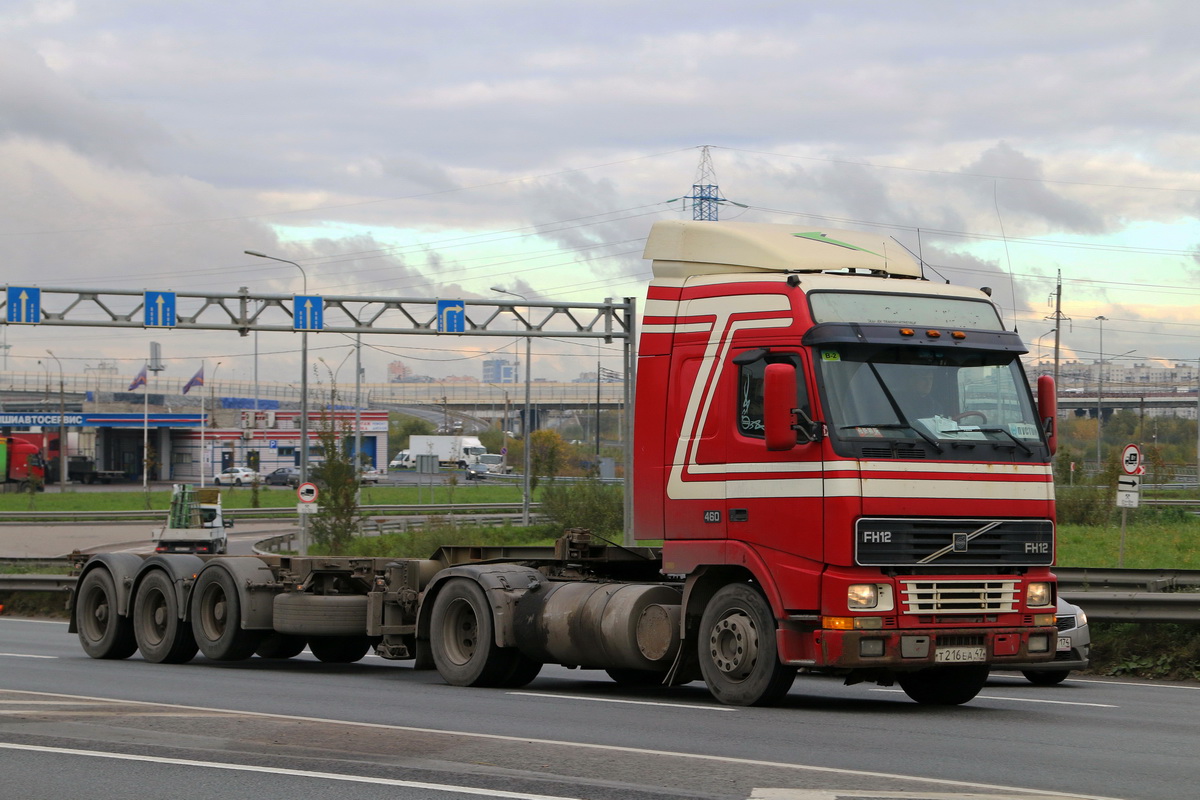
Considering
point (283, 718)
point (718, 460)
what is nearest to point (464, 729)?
point (283, 718)

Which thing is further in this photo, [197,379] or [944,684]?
[197,379]

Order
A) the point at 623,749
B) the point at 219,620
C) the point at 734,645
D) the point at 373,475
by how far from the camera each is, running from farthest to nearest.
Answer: the point at 373,475
the point at 219,620
the point at 734,645
the point at 623,749

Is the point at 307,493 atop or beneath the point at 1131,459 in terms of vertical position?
beneath

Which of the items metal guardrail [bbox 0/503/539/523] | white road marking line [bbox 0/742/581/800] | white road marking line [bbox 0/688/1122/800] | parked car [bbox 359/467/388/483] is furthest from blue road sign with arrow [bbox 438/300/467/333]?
parked car [bbox 359/467/388/483]

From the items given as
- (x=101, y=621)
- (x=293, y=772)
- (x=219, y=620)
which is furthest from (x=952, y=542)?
(x=101, y=621)

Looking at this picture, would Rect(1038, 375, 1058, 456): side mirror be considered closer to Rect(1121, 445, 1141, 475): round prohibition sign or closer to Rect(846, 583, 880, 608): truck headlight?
Rect(846, 583, 880, 608): truck headlight

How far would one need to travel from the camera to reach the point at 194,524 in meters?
45.2

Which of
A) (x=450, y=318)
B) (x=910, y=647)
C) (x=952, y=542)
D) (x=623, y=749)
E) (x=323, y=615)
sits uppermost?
(x=450, y=318)

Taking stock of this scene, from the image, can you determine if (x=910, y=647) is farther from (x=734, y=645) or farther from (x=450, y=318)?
(x=450, y=318)

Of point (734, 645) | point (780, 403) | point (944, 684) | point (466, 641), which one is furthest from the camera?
point (466, 641)

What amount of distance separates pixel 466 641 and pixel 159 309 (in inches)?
968

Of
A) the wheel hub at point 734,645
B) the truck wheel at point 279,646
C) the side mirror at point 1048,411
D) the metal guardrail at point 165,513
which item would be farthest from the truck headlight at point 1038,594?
the metal guardrail at point 165,513

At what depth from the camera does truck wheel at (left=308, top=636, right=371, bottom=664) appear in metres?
16.3

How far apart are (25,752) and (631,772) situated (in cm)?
391
